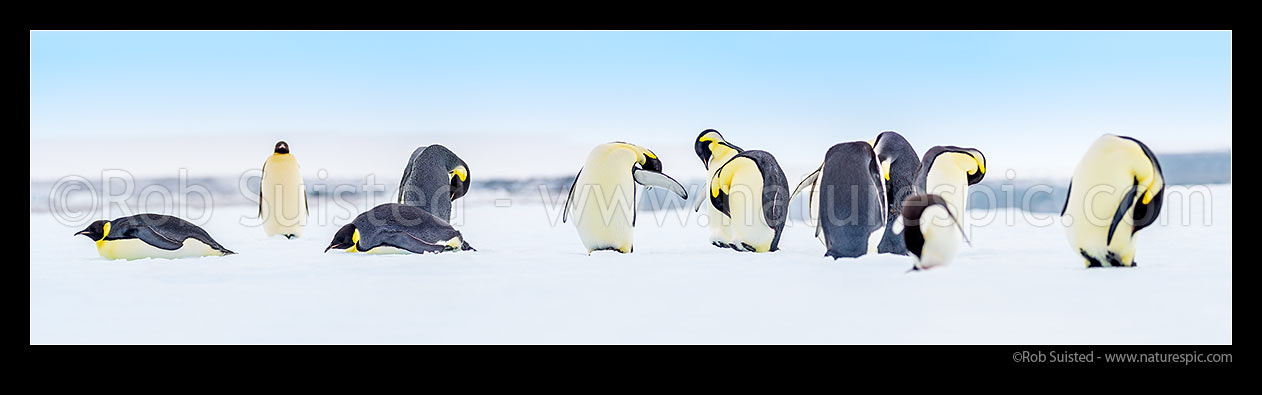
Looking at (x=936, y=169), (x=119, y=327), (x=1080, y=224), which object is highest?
(x=936, y=169)

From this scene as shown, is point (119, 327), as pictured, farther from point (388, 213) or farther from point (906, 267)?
point (906, 267)

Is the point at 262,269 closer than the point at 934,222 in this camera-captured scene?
No

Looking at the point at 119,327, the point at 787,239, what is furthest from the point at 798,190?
the point at 119,327

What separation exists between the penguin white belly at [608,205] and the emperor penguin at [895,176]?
1193 millimetres

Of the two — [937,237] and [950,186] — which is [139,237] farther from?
[950,186]

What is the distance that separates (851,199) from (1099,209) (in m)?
0.94

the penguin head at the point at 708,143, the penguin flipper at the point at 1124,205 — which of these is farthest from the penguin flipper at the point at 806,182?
the penguin flipper at the point at 1124,205

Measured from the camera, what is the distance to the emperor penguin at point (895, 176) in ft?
12.9

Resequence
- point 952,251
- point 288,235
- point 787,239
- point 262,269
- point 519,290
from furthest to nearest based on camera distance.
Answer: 1. point 288,235
2. point 787,239
3. point 262,269
4. point 952,251
5. point 519,290

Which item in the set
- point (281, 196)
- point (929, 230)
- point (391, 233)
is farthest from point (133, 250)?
point (929, 230)

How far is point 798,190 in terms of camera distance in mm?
4379

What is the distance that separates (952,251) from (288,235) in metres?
3.98

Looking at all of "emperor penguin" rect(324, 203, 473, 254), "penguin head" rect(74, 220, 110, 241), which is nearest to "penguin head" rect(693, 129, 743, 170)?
"emperor penguin" rect(324, 203, 473, 254)

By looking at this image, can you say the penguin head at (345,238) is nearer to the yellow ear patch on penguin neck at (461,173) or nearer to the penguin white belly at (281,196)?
the yellow ear patch on penguin neck at (461,173)
